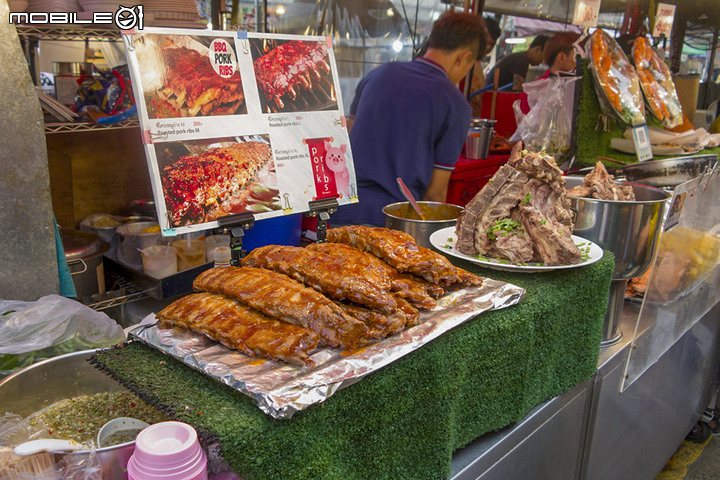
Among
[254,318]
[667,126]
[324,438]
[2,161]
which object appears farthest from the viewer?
[667,126]

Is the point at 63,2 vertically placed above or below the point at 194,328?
above

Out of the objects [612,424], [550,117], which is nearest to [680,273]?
[612,424]

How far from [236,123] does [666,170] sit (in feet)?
8.13

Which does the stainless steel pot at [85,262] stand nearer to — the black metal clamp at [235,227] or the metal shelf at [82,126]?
the metal shelf at [82,126]

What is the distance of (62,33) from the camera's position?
2.48 m

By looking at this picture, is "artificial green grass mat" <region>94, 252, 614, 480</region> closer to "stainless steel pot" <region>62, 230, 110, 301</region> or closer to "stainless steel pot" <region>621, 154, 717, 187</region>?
"stainless steel pot" <region>621, 154, 717, 187</region>

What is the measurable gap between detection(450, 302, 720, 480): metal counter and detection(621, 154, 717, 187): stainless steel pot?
2.52 feet

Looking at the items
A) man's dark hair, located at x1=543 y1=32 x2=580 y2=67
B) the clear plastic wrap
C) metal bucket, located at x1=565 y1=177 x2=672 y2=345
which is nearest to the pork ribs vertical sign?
metal bucket, located at x1=565 y1=177 x2=672 y2=345

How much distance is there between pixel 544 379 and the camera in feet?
5.91

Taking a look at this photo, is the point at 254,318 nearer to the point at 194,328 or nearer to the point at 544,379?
the point at 194,328

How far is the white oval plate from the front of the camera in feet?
5.69

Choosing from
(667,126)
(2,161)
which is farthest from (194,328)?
(667,126)

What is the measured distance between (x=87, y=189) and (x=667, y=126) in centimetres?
385

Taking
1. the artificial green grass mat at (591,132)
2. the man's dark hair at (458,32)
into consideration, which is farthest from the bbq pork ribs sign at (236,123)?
the artificial green grass mat at (591,132)
